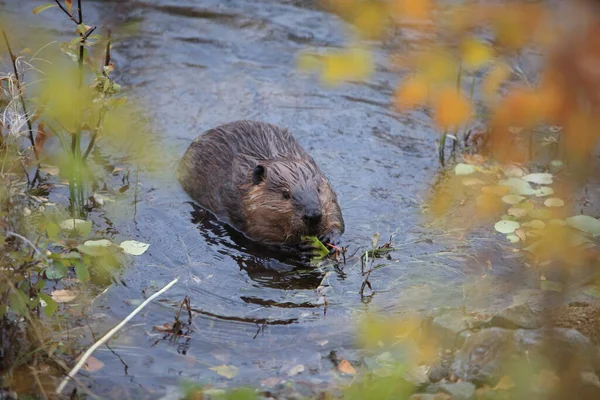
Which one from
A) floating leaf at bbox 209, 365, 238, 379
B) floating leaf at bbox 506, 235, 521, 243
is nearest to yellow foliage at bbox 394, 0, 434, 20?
floating leaf at bbox 506, 235, 521, 243

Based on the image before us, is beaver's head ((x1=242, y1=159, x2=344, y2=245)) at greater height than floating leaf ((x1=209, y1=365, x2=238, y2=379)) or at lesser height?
greater

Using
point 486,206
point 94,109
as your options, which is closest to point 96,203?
point 94,109

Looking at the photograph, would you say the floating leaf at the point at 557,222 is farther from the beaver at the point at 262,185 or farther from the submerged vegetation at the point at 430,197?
the beaver at the point at 262,185

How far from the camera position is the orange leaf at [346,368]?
4.03m

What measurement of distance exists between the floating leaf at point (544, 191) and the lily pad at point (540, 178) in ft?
0.22

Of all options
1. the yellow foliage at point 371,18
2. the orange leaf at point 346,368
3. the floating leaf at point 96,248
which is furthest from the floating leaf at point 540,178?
the floating leaf at point 96,248

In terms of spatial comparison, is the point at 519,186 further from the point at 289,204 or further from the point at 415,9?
the point at 415,9

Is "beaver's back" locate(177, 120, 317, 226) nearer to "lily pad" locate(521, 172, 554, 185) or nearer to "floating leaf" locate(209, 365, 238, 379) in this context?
"lily pad" locate(521, 172, 554, 185)

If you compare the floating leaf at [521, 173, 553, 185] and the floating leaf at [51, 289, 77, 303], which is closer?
the floating leaf at [51, 289, 77, 303]

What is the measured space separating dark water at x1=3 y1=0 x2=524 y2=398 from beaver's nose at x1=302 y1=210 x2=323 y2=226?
0.98 feet

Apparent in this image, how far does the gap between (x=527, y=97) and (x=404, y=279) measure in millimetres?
2112

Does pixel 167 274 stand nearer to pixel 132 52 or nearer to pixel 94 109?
pixel 94 109

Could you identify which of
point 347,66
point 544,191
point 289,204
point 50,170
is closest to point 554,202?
point 544,191

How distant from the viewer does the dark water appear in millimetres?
4227
